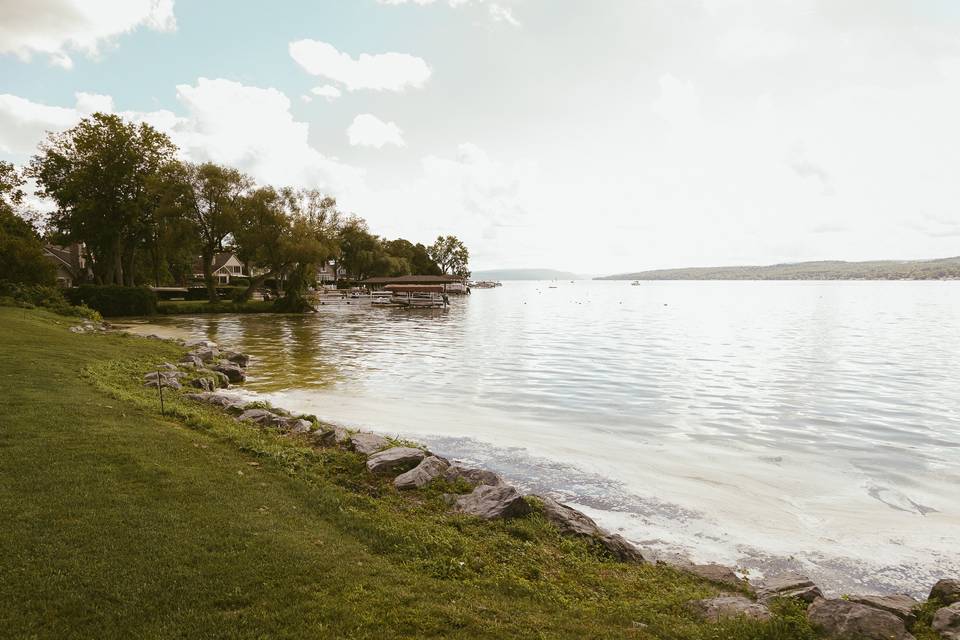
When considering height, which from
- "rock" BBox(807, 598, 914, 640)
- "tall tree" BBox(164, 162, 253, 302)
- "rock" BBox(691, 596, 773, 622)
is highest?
"tall tree" BBox(164, 162, 253, 302)

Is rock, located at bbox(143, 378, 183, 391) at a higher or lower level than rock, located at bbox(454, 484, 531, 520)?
higher

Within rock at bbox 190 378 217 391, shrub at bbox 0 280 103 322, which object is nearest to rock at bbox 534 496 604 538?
rock at bbox 190 378 217 391

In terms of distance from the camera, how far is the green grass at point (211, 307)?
5173 cm

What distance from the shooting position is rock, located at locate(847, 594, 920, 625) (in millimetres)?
5254

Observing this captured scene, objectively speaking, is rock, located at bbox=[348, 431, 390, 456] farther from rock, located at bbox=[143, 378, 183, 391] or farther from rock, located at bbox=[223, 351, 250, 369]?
rock, located at bbox=[223, 351, 250, 369]

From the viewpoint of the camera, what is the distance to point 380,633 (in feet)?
14.8

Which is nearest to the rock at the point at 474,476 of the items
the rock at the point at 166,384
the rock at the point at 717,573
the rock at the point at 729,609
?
the rock at the point at 717,573

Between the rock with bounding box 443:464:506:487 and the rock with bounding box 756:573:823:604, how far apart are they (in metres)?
3.88

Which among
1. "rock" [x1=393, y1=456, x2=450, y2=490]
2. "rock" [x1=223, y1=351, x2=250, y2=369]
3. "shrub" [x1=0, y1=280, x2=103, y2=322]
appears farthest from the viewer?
"shrub" [x1=0, y1=280, x2=103, y2=322]

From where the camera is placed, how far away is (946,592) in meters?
5.70

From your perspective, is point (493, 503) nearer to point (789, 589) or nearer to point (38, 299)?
point (789, 589)

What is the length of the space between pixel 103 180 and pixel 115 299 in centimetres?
1313

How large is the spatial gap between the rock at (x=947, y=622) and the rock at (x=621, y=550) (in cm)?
280

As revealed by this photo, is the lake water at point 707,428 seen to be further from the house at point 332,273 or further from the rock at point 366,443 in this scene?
the house at point 332,273
